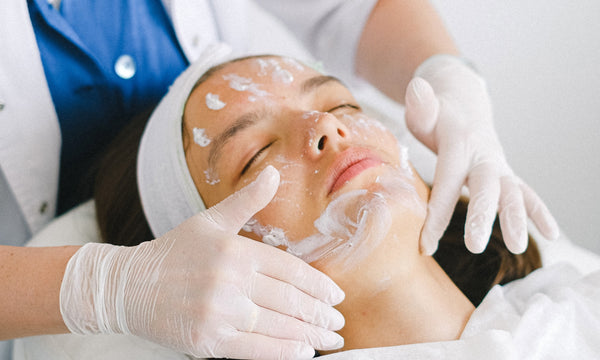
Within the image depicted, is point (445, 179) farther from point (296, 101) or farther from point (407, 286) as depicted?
point (296, 101)

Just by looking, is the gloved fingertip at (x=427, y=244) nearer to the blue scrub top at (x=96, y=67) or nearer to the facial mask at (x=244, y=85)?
the facial mask at (x=244, y=85)

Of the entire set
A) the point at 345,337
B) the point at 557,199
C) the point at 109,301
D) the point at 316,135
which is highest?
the point at 316,135

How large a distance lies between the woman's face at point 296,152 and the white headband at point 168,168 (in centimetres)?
2

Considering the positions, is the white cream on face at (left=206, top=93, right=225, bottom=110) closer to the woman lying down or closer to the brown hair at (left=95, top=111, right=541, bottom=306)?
the woman lying down

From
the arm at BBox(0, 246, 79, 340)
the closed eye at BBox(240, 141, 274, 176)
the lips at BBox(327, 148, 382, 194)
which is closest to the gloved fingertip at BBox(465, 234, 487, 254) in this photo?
the lips at BBox(327, 148, 382, 194)

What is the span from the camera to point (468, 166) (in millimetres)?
1149

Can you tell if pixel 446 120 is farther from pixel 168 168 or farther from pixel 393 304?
pixel 168 168

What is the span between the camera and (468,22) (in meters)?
2.07

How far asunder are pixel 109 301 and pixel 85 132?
0.69 metres

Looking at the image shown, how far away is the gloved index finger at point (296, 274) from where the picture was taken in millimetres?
867

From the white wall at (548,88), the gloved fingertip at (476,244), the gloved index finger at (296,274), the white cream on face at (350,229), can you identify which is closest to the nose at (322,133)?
the white cream on face at (350,229)

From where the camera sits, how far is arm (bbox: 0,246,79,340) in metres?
0.87

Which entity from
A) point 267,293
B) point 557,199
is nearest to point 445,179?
point 267,293

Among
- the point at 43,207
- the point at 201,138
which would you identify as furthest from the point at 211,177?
the point at 43,207
